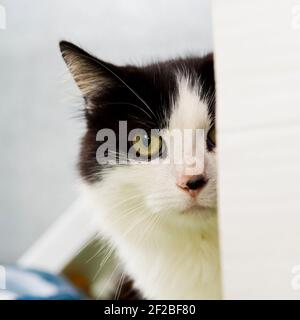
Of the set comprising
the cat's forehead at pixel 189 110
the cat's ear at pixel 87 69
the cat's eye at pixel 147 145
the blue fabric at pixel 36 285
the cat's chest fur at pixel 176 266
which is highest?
the cat's ear at pixel 87 69

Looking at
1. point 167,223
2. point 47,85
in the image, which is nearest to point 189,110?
point 167,223

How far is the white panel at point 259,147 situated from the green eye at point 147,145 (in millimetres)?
267

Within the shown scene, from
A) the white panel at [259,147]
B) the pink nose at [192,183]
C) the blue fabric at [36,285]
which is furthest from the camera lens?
the blue fabric at [36,285]

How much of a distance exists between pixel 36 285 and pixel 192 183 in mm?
494

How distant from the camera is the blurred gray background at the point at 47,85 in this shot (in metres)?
1.04

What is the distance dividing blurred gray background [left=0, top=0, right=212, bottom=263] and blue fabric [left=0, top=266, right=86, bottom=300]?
0.05 meters

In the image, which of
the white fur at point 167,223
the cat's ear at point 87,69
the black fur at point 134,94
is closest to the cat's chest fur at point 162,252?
the white fur at point 167,223

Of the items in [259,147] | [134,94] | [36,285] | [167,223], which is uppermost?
[134,94]

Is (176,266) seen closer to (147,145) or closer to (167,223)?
(167,223)

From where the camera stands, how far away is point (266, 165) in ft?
1.85

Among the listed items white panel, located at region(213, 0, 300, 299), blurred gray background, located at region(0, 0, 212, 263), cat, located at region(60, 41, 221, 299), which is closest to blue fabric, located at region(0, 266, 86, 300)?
blurred gray background, located at region(0, 0, 212, 263)

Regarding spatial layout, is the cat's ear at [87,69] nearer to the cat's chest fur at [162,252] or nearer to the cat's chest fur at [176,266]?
the cat's chest fur at [162,252]

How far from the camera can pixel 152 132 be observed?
850mm

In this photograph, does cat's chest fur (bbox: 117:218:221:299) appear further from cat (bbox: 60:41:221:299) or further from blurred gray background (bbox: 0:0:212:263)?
blurred gray background (bbox: 0:0:212:263)
